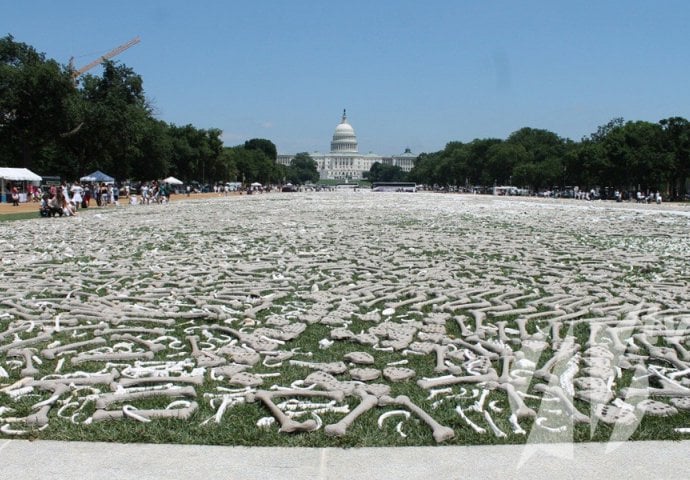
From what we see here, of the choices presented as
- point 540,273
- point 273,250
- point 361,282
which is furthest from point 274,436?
point 273,250

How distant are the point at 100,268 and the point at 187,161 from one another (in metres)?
104

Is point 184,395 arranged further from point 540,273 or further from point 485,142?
point 485,142

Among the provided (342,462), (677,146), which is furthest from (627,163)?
(342,462)

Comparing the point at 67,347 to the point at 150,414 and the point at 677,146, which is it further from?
the point at 677,146

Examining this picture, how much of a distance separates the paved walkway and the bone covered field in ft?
0.56

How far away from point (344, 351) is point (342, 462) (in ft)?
8.65

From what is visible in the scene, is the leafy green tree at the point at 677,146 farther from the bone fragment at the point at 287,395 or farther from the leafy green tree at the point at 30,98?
the bone fragment at the point at 287,395

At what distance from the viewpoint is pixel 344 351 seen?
22.5 ft

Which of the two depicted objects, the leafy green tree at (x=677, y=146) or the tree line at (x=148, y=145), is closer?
the tree line at (x=148, y=145)

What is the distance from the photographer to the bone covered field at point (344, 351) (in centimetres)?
485

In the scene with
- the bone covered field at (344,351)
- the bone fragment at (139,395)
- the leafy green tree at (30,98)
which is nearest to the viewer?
the bone covered field at (344,351)

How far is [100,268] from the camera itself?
12867 millimetres

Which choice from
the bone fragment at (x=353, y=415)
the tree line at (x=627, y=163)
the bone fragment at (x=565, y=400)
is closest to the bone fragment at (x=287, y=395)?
the bone fragment at (x=353, y=415)

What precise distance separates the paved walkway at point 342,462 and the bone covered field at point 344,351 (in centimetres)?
17
